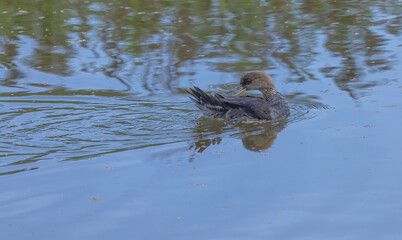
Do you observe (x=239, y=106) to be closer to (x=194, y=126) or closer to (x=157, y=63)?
(x=194, y=126)

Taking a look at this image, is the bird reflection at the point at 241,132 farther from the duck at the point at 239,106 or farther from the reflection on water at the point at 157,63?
the duck at the point at 239,106

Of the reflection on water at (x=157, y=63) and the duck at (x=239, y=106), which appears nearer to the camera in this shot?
the reflection on water at (x=157, y=63)

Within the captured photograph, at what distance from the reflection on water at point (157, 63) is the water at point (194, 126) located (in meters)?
0.03

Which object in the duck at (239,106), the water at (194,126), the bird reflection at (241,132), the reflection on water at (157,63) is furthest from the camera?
the duck at (239,106)

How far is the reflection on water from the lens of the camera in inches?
324

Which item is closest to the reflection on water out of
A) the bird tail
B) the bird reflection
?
the bird reflection

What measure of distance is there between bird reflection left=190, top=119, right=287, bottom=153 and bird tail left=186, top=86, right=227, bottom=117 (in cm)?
12

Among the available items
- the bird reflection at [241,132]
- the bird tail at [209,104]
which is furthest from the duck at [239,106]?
the bird reflection at [241,132]

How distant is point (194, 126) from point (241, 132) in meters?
0.60

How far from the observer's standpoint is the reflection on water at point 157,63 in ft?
27.0

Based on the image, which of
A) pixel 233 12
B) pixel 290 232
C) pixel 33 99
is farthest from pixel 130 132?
pixel 233 12

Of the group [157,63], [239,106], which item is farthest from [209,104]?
[157,63]

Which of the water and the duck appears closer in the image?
the water

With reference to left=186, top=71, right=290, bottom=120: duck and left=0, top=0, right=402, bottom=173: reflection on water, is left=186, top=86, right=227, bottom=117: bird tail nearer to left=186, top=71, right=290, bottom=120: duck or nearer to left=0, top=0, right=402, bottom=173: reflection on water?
left=186, top=71, right=290, bottom=120: duck
